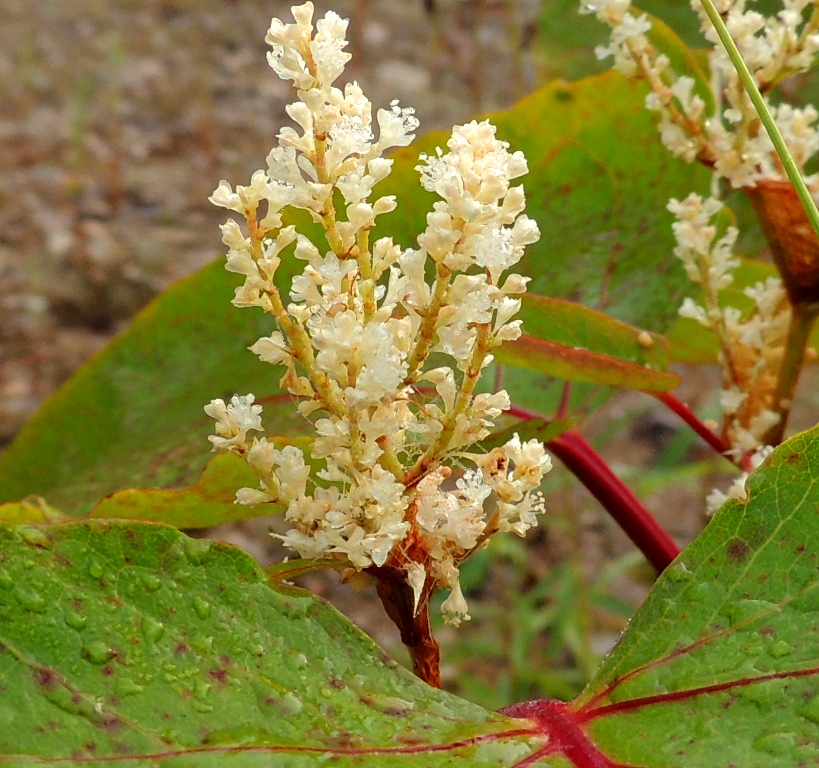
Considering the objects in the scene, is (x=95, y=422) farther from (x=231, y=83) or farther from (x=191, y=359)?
(x=231, y=83)

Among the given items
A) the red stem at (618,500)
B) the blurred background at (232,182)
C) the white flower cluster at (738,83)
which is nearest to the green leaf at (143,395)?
the red stem at (618,500)

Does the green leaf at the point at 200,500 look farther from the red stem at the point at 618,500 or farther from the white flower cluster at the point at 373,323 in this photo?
the red stem at the point at 618,500

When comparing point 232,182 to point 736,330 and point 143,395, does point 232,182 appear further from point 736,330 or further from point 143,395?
point 736,330

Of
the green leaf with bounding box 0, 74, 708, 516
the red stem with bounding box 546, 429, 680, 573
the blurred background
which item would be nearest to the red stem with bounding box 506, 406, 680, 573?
the red stem with bounding box 546, 429, 680, 573

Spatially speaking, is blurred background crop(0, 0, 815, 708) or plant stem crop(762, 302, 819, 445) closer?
plant stem crop(762, 302, 819, 445)

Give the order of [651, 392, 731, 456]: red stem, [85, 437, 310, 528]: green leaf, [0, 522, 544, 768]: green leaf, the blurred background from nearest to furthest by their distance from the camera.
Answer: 1. [0, 522, 544, 768]: green leaf
2. [85, 437, 310, 528]: green leaf
3. [651, 392, 731, 456]: red stem
4. the blurred background

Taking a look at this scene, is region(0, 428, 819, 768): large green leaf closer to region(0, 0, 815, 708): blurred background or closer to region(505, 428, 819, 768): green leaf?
region(505, 428, 819, 768): green leaf

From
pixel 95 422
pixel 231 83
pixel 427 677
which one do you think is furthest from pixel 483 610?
pixel 231 83
